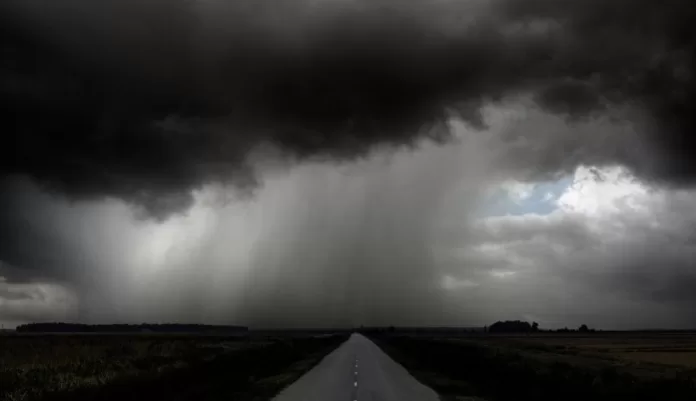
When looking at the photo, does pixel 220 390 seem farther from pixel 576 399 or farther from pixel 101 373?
pixel 576 399

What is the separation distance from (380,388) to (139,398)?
439 inches

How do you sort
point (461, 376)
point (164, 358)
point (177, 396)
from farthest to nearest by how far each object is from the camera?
point (164, 358), point (461, 376), point (177, 396)

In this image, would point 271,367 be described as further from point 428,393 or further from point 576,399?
point 576,399

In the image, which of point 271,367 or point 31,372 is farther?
point 271,367

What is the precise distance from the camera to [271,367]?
49.1 metres

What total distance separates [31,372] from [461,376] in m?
25.9

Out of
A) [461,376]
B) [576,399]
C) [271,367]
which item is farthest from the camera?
[271,367]

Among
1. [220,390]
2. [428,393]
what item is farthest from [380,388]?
[220,390]

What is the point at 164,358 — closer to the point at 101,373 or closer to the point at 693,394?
the point at 101,373

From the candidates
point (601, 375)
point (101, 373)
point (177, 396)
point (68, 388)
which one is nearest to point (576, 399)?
point (601, 375)

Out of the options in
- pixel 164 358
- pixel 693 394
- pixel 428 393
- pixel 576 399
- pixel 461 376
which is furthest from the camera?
pixel 164 358

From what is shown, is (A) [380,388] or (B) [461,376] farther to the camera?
(B) [461,376]

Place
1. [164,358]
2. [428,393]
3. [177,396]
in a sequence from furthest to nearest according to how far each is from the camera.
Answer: [164,358] < [428,393] < [177,396]

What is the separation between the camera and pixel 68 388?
23875 mm
